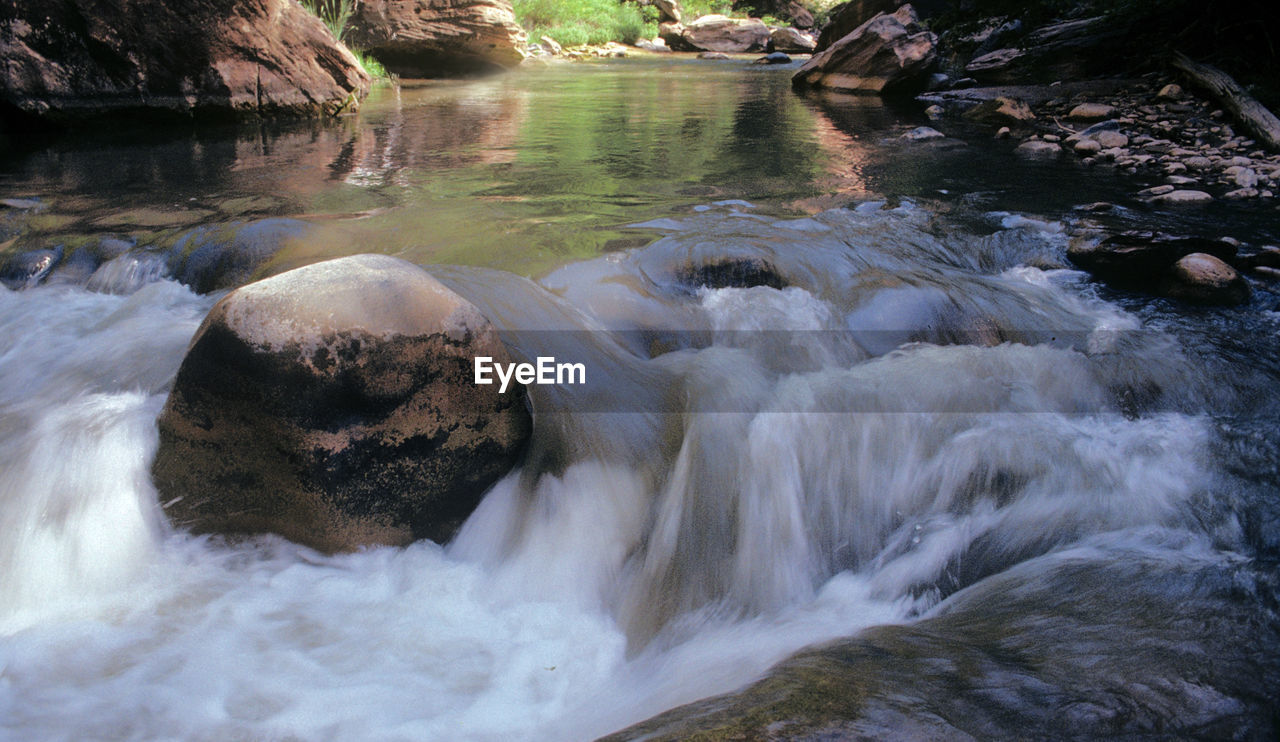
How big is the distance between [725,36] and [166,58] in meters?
19.1

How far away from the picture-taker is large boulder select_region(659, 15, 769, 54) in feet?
76.5

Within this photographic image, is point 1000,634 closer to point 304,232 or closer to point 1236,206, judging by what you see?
point 304,232

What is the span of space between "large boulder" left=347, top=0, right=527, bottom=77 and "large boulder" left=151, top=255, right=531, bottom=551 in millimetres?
13583

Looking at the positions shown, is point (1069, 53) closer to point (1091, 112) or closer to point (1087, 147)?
point (1091, 112)

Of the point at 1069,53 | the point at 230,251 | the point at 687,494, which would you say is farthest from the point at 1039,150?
the point at 230,251

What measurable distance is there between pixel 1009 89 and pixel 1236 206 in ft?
17.4

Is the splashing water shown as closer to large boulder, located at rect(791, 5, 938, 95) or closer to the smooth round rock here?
the smooth round rock

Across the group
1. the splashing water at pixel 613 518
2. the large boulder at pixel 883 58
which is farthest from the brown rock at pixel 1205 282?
the large boulder at pixel 883 58

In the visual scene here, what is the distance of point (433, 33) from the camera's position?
570 inches

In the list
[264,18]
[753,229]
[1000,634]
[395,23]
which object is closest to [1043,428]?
[1000,634]

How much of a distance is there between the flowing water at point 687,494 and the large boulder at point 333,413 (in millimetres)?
118

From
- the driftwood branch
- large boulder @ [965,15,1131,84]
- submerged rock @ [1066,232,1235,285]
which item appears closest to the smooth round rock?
submerged rock @ [1066,232,1235,285]

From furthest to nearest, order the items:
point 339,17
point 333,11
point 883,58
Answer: point 333,11 < point 883,58 < point 339,17

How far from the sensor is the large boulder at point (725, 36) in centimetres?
2331
